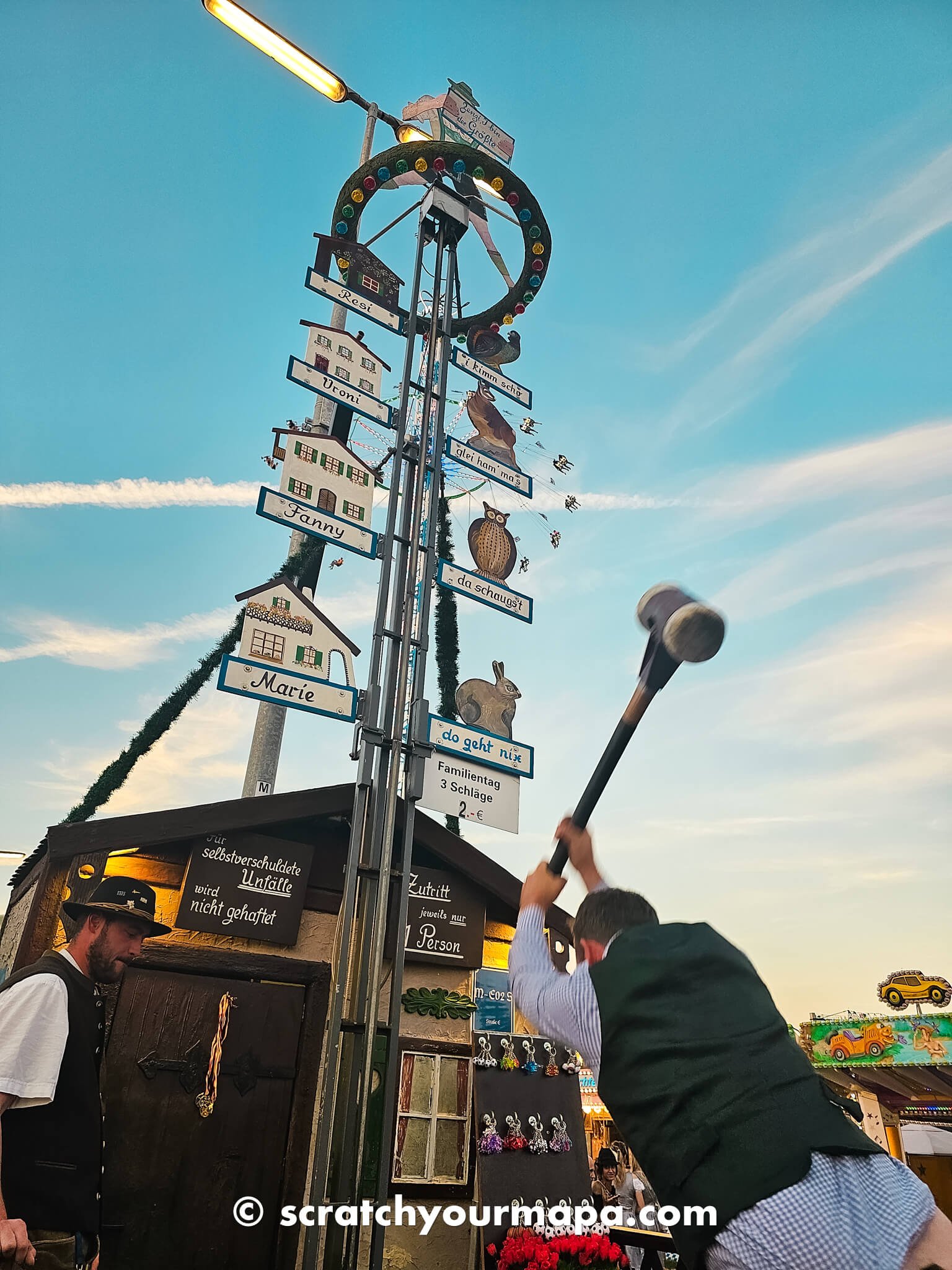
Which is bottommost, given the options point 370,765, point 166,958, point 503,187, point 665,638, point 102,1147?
point 102,1147

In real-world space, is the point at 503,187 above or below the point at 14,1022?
above

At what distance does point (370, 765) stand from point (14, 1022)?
7.84 feet

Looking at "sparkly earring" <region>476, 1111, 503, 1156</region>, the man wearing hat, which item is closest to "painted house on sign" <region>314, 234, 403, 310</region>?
the man wearing hat

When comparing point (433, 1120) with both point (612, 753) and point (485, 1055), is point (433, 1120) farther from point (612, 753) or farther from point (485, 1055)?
point (612, 753)

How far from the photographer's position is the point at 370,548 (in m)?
6.10

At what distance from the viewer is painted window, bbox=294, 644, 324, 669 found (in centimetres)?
542

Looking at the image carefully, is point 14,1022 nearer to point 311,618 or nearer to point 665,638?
point 311,618

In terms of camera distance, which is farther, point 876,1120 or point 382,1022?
point 876,1120

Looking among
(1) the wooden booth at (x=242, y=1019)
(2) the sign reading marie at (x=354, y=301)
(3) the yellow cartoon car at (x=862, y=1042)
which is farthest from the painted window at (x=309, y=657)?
(3) the yellow cartoon car at (x=862, y=1042)

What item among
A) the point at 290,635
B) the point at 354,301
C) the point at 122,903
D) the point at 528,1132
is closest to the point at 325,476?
the point at 290,635

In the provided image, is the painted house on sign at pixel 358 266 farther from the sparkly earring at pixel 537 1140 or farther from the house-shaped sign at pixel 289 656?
the sparkly earring at pixel 537 1140

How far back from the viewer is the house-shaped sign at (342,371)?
6281mm

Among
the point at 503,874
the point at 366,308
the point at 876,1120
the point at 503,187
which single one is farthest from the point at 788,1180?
the point at 876,1120

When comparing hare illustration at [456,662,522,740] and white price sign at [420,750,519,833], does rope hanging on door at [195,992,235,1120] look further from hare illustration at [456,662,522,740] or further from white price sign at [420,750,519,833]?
hare illustration at [456,662,522,740]
